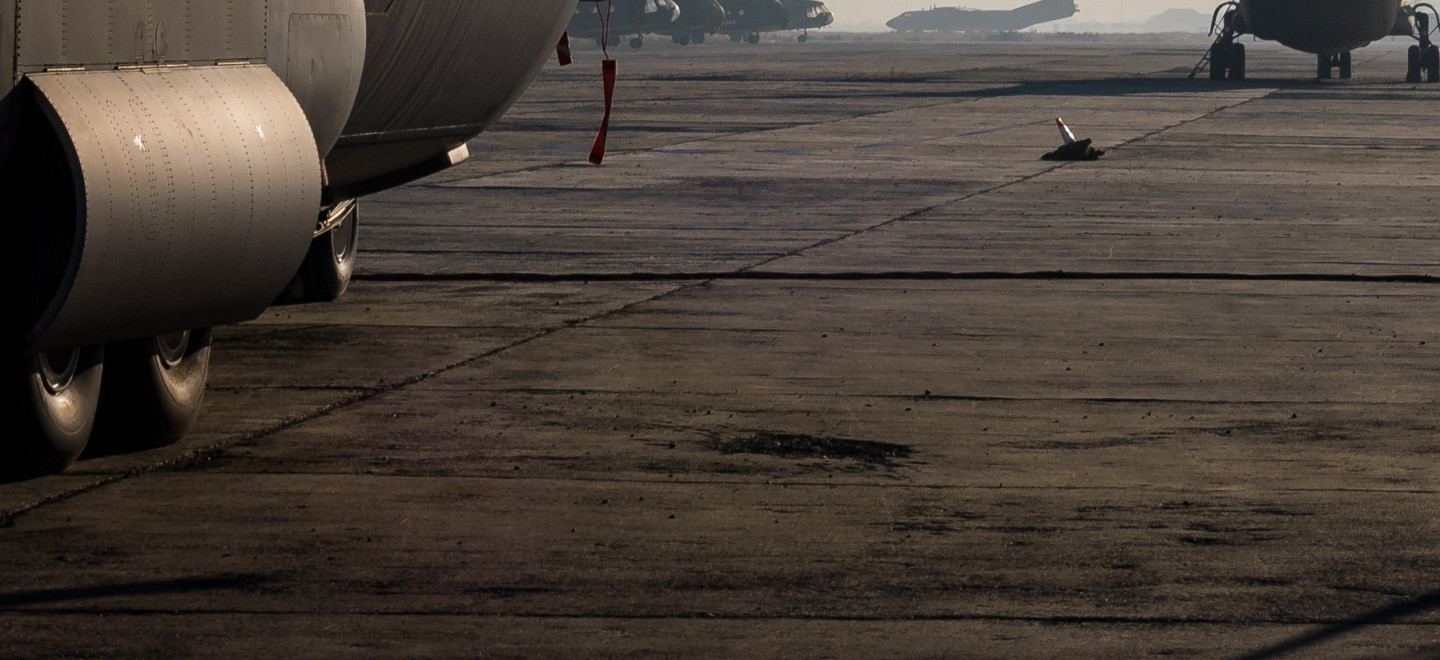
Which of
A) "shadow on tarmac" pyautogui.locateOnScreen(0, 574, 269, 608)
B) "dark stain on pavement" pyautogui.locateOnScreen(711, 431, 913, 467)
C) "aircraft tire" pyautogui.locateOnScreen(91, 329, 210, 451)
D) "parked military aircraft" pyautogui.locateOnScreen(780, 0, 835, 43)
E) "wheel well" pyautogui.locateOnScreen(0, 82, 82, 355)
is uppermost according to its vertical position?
"parked military aircraft" pyautogui.locateOnScreen(780, 0, 835, 43)

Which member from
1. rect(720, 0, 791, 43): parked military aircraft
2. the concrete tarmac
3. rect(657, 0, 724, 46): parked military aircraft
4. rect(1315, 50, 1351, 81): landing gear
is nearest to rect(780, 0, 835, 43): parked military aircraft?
rect(720, 0, 791, 43): parked military aircraft

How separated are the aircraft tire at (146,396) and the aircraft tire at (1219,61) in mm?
47993

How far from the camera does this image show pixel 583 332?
36.5 ft

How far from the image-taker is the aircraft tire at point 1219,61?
52.5 m

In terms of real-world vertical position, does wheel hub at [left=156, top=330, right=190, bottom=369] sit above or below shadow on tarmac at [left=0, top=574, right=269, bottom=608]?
above

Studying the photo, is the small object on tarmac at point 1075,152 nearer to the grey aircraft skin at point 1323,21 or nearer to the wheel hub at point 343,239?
the wheel hub at point 343,239

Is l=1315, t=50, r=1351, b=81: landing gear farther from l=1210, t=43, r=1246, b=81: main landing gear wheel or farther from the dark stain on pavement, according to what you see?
the dark stain on pavement

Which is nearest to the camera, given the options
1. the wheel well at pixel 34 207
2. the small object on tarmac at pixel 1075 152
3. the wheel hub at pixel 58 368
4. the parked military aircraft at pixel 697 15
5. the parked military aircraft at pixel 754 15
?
the wheel well at pixel 34 207

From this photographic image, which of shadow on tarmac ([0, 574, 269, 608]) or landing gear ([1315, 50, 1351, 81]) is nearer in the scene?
shadow on tarmac ([0, 574, 269, 608])

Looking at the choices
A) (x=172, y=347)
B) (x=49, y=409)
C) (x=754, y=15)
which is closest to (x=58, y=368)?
(x=49, y=409)

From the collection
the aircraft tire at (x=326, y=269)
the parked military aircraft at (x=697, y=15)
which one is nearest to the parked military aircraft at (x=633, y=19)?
the parked military aircraft at (x=697, y=15)

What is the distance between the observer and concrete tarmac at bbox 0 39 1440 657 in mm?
5574

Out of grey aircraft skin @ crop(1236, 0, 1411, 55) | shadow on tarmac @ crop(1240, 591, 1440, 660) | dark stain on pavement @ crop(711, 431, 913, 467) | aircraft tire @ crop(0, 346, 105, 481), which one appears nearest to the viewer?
shadow on tarmac @ crop(1240, 591, 1440, 660)

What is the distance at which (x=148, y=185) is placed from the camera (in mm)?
6215
